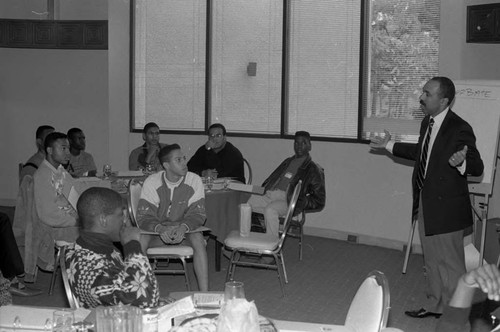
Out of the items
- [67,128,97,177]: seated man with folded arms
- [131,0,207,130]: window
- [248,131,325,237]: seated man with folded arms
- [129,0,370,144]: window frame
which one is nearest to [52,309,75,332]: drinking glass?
[248,131,325,237]: seated man with folded arms

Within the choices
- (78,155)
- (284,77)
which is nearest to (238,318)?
(78,155)

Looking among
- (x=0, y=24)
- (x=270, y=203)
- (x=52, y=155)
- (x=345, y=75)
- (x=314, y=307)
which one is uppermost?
(x=0, y=24)

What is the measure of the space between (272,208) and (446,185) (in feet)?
7.41

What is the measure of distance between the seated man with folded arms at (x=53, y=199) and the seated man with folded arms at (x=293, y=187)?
202 centimetres

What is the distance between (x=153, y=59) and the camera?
1021 cm

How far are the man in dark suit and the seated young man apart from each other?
8.96 feet

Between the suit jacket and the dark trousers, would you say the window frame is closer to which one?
the suit jacket

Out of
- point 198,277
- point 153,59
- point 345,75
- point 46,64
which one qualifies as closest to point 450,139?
point 198,277

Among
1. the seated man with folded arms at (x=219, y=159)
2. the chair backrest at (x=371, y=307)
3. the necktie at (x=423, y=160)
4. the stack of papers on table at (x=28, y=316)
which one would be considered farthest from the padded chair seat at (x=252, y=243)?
the stack of papers on table at (x=28, y=316)

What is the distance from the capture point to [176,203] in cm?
602

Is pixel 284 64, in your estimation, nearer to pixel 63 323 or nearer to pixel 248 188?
pixel 248 188

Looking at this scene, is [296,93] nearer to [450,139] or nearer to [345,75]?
[345,75]

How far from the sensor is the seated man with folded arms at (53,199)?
6289mm

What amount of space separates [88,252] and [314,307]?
9.94 feet
